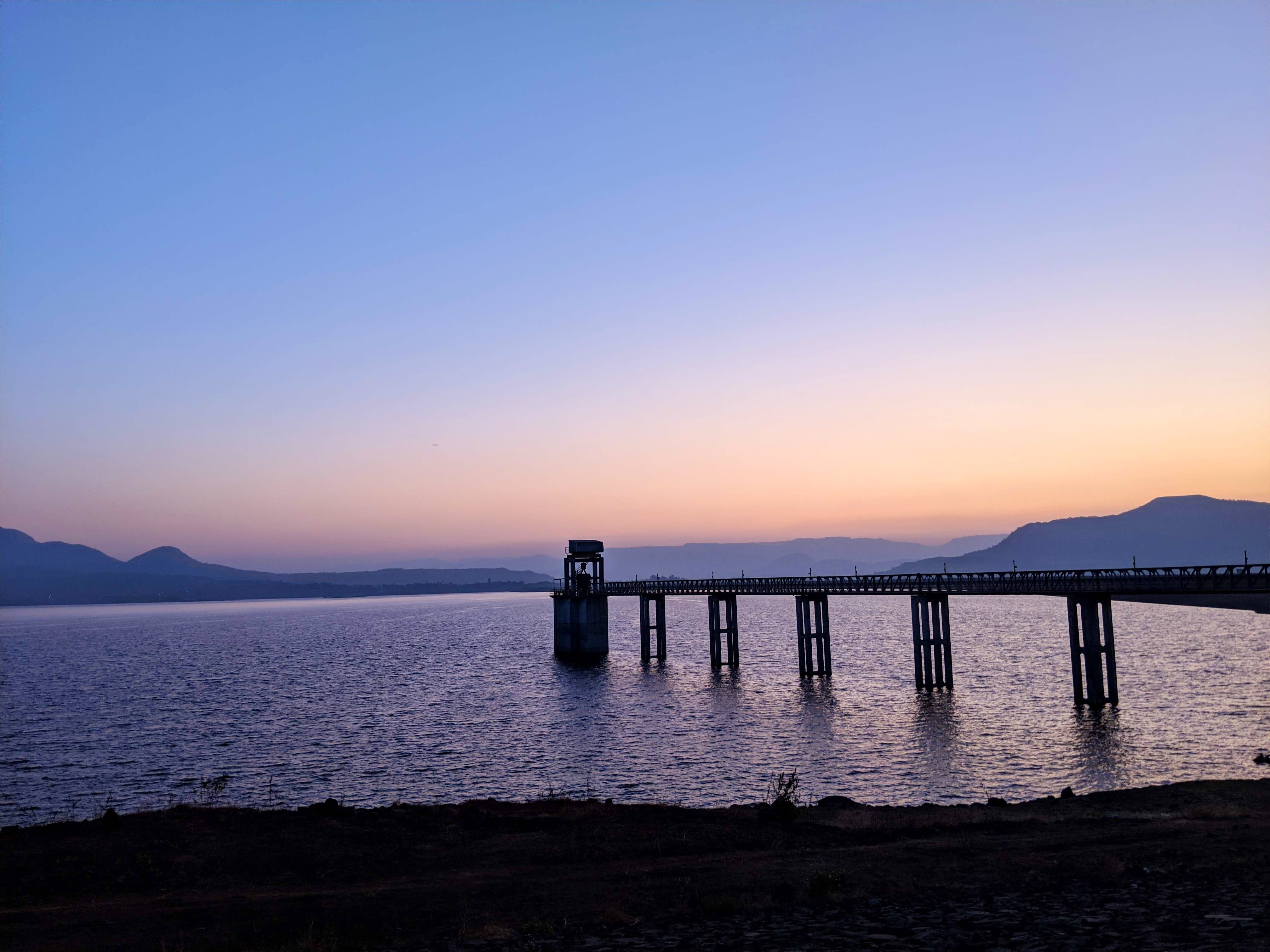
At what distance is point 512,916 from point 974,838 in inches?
539

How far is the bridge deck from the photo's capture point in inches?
1887

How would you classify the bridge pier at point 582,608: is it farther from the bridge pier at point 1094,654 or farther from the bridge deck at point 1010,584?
the bridge pier at point 1094,654

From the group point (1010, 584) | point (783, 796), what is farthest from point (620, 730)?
point (1010, 584)

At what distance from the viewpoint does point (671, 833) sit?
25.2 meters

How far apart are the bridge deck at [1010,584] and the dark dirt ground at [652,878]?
20.5 meters

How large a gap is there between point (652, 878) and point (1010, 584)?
52940 millimetres

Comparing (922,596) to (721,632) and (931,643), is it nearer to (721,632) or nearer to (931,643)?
(931,643)

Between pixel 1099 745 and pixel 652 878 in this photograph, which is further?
pixel 1099 745

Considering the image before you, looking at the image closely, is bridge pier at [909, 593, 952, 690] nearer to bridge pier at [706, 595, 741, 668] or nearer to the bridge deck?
the bridge deck

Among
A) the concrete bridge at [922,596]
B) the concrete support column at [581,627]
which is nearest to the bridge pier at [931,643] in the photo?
the concrete bridge at [922,596]

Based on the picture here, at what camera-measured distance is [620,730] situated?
51.1 m

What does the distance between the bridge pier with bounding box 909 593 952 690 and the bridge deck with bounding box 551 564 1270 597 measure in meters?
0.98

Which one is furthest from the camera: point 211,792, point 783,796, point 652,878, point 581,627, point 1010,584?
point 581,627

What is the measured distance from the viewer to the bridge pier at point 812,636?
7781cm
